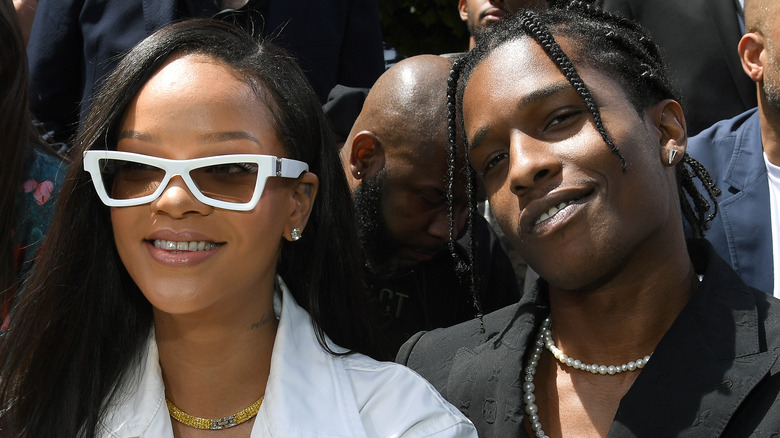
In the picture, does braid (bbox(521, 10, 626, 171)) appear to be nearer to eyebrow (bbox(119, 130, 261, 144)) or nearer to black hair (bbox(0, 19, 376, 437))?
black hair (bbox(0, 19, 376, 437))

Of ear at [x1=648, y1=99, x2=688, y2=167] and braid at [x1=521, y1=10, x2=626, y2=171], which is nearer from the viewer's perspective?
braid at [x1=521, y1=10, x2=626, y2=171]

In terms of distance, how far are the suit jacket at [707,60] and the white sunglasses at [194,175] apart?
2.04 metres

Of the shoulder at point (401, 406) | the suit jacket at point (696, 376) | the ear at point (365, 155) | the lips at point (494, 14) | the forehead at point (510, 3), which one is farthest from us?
the lips at point (494, 14)

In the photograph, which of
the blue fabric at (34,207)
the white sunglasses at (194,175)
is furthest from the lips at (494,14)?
the white sunglasses at (194,175)

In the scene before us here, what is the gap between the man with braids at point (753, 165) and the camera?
9.41ft

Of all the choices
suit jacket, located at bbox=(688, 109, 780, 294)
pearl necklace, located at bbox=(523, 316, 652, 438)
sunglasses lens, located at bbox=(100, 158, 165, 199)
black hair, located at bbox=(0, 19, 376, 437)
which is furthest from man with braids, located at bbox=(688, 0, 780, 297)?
sunglasses lens, located at bbox=(100, 158, 165, 199)

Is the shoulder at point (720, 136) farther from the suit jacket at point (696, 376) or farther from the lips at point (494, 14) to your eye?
the lips at point (494, 14)

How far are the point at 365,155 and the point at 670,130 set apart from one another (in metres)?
1.35

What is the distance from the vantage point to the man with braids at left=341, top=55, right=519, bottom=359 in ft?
11.1

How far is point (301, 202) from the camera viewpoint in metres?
2.45

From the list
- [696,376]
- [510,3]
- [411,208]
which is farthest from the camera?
[510,3]

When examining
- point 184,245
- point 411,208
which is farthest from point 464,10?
point 184,245

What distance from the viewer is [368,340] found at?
8.32ft

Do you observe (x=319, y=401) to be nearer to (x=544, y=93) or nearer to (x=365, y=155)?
(x=544, y=93)
